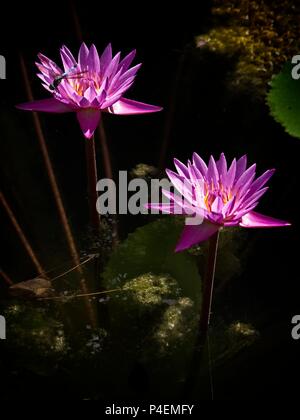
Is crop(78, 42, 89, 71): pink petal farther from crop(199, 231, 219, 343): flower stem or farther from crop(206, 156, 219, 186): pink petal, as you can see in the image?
crop(199, 231, 219, 343): flower stem

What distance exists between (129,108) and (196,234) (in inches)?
22.3

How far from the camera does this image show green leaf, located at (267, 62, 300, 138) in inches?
73.1

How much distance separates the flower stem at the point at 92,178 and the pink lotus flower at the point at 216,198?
0.36m

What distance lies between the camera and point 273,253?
1897 millimetres

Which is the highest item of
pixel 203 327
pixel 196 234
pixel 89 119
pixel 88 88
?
pixel 88 88

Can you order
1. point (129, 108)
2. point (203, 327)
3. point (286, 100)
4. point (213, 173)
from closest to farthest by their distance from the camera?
point (213, 173)
point (203, 327)
point (129, 108)
point (286, 100)

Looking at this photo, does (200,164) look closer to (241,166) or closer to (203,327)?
(241,166)

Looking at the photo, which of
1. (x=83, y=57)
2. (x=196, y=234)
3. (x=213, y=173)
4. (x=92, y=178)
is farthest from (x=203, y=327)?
(x=83, y=57)

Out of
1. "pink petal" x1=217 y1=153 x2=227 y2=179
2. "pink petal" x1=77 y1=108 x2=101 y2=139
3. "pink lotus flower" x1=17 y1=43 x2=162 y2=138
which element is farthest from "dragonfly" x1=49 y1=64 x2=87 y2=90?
"pink petal" x1=217 y1=153 x2=227 y2=179

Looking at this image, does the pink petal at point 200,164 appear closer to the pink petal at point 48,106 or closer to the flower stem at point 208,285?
the flower stem at point 208,285

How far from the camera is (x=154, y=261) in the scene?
64.4 inches

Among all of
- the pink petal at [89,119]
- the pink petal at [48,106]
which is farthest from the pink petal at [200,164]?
the pink petal at [48,106]

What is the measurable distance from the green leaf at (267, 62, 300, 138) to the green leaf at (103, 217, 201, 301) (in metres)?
0.58
